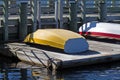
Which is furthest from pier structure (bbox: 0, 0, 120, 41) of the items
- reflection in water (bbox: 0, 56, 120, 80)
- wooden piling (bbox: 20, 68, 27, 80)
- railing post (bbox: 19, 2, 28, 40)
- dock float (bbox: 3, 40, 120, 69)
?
wooden piling (bbox: 20, 68, 27, 80)

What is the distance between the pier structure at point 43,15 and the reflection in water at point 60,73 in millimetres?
3656

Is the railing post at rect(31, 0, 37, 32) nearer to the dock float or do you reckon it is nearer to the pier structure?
the pier structure

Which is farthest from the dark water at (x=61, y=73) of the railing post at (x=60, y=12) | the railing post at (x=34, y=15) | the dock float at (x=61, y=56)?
the railing post at (x=60, y=12)

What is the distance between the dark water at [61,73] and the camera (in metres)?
17.6

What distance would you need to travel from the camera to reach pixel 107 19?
90.7 feet

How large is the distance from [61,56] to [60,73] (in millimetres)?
996

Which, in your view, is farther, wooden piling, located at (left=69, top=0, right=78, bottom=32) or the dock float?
wooden piling, located at (left=69, top=0, right=78, bottom=32)

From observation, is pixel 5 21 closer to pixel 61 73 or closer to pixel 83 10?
pixel 83 10

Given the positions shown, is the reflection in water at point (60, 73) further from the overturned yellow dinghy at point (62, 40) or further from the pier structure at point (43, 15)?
the pier structure at point (43, 15)

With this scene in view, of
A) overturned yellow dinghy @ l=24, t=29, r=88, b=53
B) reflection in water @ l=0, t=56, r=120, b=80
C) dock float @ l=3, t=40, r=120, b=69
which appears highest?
overturned yellow dinghy @ l=24, t=29, r=88, b=53

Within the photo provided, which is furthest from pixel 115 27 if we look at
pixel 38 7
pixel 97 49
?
pixel 38 7

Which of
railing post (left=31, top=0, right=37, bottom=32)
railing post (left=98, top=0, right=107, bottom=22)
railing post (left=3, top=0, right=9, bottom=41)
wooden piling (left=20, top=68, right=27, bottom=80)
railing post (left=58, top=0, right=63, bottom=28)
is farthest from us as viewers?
railing post (left=98, top=0, right=107, bottom=22)

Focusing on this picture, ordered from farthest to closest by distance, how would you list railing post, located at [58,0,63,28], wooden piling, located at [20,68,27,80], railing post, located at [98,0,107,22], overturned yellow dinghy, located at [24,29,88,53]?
railing post, located at [98,0,107,22], railing post, located at [58,0,63,28], overturned yellow dinghy, located at [24,29,88,53], wooden piling, located at [20,68,27,80]

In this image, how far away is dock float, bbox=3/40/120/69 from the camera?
1852 centimetres
